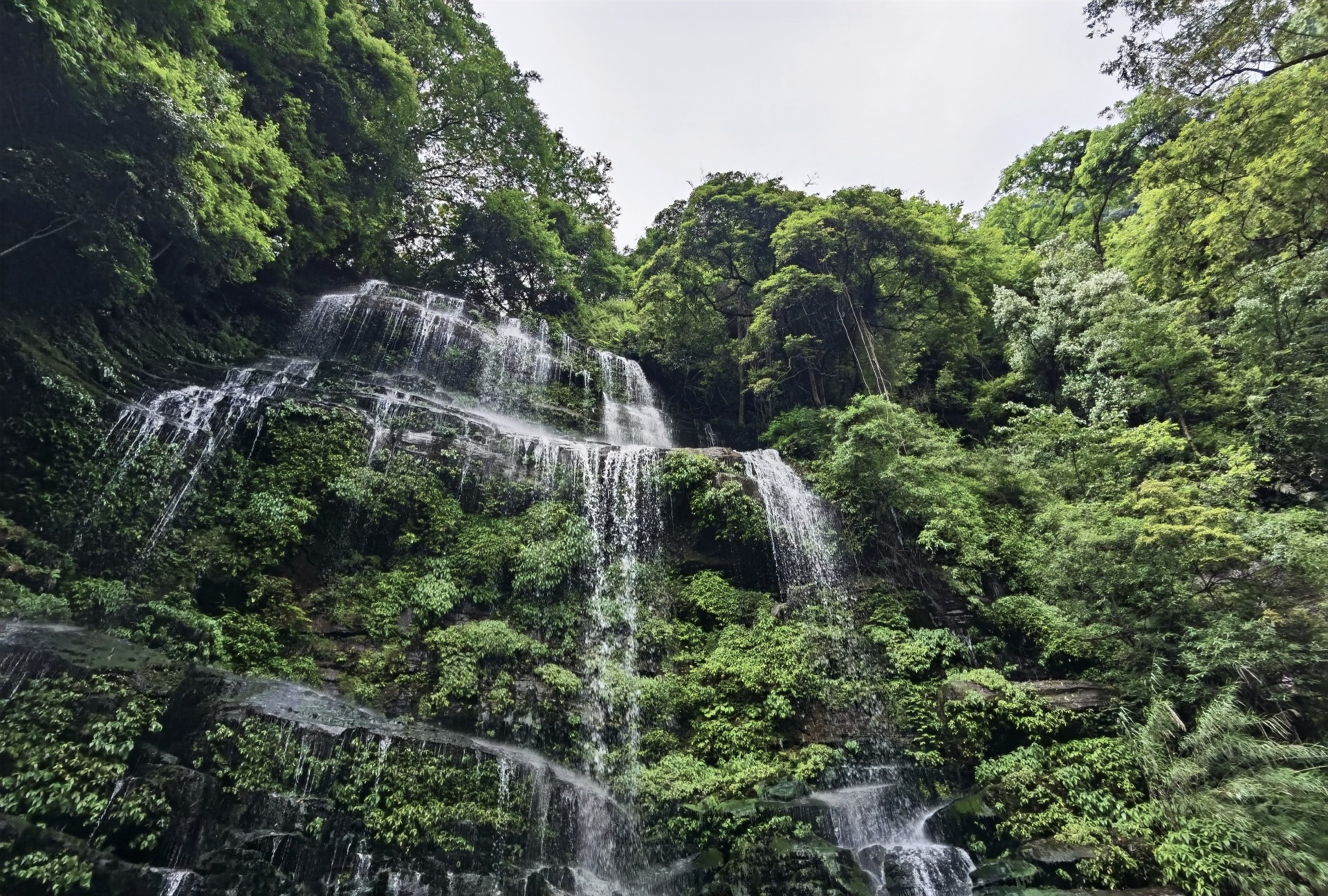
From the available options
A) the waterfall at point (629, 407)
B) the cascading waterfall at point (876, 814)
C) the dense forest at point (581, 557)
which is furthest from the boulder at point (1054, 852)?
the waterfall at point (629, 407)

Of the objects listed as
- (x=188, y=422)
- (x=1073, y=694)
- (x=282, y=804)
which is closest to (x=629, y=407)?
(x=188, y=422)

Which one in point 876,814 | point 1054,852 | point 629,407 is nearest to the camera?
point 1054,852

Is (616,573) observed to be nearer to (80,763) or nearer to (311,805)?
(311,805)

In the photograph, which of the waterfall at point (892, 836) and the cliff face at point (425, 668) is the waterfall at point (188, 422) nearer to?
the cliff face at point (425, 668)

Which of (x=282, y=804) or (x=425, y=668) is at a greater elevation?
(x=425, y=668)

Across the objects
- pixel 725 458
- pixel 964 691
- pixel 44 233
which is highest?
pixel 44 233

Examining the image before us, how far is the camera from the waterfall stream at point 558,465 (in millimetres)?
7629

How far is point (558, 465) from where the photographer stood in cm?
1291

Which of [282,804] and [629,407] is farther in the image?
[629,407]

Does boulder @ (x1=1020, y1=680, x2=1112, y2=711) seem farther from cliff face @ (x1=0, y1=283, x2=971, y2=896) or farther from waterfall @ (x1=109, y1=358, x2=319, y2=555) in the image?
waterfall @ (x1=109, y1=358, x2=319, y2=555)

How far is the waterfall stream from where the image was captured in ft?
25.0

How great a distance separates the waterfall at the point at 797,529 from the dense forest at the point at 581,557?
0.34 ft

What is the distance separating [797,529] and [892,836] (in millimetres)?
5905

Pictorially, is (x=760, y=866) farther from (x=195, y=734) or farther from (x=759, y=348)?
(x=759, y=348)
